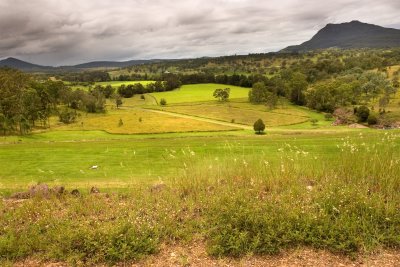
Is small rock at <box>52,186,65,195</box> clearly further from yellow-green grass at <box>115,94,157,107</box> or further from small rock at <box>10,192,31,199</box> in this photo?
yellow-green grass at <box>115,94,157,107</box>

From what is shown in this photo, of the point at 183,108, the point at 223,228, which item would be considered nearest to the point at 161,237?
the point at 223,228

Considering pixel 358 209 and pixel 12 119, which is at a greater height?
pixel 358 209

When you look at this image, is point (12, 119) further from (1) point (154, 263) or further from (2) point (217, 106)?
(1) point (154, 263)

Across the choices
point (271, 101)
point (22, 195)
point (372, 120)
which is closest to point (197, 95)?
point (271, 101)

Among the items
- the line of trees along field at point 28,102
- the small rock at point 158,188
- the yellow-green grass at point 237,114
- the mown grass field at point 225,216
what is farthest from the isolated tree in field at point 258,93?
the small rock at point 158,188

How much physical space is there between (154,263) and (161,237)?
3.08ft

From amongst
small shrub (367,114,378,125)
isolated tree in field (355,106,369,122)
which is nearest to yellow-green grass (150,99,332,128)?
isolated tree in field (355,106,369,122)

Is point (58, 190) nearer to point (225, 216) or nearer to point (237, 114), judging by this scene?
point (225, 216)

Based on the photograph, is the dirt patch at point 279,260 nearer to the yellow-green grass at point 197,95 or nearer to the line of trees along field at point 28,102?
the line of trees along field at point 28,102

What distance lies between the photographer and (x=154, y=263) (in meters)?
7.00

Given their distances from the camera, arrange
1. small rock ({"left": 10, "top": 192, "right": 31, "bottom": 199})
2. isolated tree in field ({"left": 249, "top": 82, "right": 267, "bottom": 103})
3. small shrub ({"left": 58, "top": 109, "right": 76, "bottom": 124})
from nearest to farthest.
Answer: small rock ({"left": 10, "top": 192, "right": 31, "bottom": 199}) → small shrub ({"left": 58, "top": 109, "right": 76, "bottom": 124}) → isolated tree in field ({"left": 249, "top": 82, "right": 267, "bottom": 103})

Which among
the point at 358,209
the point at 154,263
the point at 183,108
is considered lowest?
the point at 183,108

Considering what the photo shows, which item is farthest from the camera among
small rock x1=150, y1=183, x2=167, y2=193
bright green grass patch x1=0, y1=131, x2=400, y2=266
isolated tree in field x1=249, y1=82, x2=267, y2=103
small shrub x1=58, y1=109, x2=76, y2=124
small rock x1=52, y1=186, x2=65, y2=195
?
isolated tree in field x1=249, y1=82, x2=267, y2=103

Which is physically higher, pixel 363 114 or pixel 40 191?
pixel 40 191
